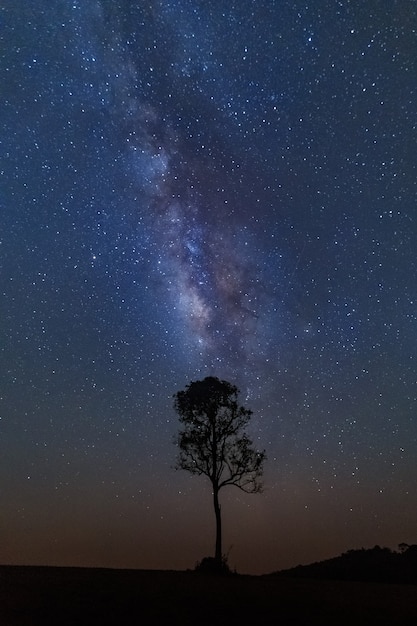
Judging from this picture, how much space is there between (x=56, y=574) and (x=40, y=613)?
25.4 ft

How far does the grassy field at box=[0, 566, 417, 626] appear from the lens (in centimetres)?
1133

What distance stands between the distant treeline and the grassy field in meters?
10.9

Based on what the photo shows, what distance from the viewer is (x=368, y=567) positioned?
1211 inches

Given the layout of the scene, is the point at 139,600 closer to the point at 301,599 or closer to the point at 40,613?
the point at 40,613

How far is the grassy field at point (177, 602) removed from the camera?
37.2ft

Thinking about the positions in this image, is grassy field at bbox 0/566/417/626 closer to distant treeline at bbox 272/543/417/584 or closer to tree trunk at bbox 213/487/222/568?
tree trunk at bbox 213/487/222/568

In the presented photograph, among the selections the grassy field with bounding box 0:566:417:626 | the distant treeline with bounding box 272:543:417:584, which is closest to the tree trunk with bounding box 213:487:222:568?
the distant treeline with bounding box 272:543:417:584

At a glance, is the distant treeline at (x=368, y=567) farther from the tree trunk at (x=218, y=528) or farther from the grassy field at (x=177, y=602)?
the grassy field at (x=177, y=602)

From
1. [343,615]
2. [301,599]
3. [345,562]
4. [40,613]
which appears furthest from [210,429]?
[40,613]

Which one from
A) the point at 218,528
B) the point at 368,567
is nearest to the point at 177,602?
the point at 218,528

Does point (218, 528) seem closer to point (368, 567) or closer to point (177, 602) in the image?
point (368, 567)

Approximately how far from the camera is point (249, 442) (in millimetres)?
32000

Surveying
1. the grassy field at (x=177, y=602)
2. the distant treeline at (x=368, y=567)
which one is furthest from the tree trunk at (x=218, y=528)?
the grassy field at (x=177, y=602)

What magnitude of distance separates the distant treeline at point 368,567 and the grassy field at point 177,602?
431 inches
